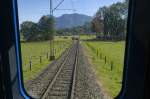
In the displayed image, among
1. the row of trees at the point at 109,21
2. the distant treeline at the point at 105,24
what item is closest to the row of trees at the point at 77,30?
the distant treeline at the point at 105,24

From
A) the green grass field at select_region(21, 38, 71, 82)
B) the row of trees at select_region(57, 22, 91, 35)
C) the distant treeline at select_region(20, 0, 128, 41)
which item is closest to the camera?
the distant treeline at select_region(20, 0, 128, 41)

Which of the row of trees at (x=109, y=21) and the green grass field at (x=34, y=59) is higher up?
the row of trees at (x=109, y=21)

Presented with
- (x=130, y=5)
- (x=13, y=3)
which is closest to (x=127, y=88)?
(x=130, y=5)

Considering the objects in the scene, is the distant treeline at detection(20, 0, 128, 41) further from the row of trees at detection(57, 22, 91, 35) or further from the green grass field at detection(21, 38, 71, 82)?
the green grass field at detection(21, 38, 71, 82)

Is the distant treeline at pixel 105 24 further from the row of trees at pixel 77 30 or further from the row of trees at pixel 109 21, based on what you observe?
the row of trees at pixel 77 30

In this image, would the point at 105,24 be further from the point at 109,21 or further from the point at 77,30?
the point at 77,30

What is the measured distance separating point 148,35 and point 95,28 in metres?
2.29

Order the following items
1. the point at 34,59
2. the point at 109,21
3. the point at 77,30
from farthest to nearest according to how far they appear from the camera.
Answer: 1. the point at 34,59
2. the point at 77,30
3. the point at 109,21

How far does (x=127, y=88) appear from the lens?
2.77 metres

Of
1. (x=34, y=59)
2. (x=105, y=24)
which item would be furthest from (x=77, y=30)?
(x=34, y=59)

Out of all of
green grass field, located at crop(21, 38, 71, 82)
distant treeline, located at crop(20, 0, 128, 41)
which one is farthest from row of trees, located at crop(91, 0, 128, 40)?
green grass field, located at crop(21, 38, 71, 82)

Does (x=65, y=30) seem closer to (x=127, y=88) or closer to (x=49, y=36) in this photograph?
(x=49, y=36)

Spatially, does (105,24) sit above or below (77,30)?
above

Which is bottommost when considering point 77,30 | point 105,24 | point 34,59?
point 34,59
